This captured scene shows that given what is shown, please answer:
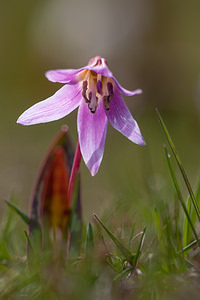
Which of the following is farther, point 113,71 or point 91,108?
point 113,71

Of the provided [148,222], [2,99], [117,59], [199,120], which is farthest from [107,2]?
[148,222]

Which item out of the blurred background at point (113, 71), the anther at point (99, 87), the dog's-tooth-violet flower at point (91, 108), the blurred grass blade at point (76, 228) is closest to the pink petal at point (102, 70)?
the dog's-tooth-violet flower at point (91, 108)

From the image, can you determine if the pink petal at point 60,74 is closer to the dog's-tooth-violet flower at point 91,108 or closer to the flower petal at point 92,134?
the dog's-tooth-violet flower at point 91,108

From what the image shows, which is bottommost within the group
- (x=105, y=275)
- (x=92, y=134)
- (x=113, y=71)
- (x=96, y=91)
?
(x=113, y=71)

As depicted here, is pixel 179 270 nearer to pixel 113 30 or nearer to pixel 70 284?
pixel 70 284

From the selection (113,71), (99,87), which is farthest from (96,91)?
(113,71)

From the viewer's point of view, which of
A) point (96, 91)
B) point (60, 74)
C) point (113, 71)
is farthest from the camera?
point (113, 71)

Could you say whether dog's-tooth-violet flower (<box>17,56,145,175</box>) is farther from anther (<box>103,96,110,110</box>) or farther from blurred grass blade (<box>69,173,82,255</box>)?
blurred grass blade (<box>69,173,82,255</box>)

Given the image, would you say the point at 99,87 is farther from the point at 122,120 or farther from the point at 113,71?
the point at 113,71
